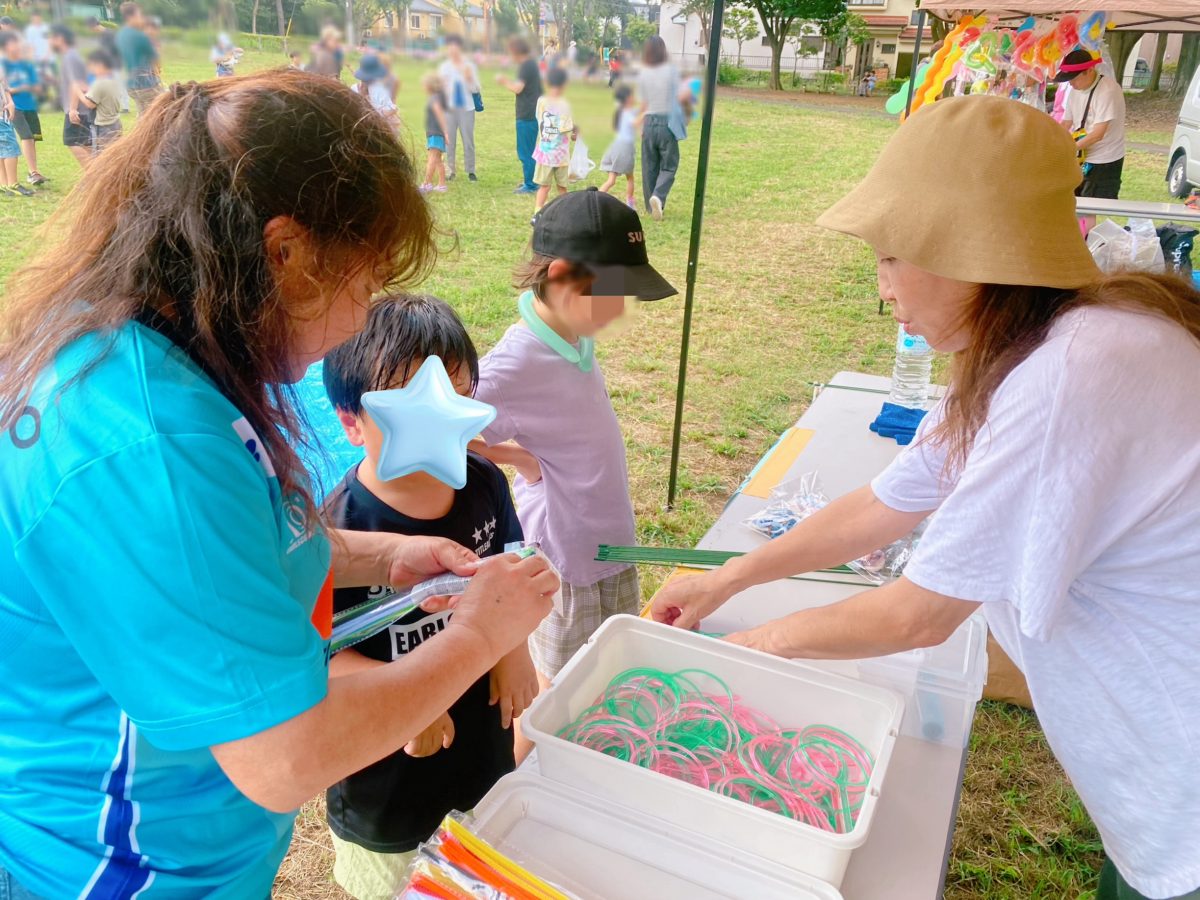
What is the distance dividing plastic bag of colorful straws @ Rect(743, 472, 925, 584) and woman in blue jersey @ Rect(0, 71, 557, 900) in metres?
1.06

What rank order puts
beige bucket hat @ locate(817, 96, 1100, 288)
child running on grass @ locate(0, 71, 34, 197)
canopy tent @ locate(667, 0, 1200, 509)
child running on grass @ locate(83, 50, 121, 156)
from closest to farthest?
beige bucket hat @ locate(817, 96, 1100, 288), child running on grass @ locate(83, 50, 121, 156), canopy tent @ locate(667, 0, 1200, 509), child running on grass @ locate(0, 71, 34, 197)

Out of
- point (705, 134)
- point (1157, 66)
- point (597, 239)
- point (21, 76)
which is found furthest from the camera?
point (1157, 66)

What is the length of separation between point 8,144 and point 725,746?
24.2 ft

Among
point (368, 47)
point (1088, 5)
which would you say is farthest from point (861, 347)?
point (368, 47)

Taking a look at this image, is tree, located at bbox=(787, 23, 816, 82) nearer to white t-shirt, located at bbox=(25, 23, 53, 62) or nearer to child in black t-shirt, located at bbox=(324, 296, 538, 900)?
white t-shirt, located at bbox=(25, 23, 53, 62)

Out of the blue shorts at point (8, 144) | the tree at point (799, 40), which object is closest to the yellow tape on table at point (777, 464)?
the blue shorts at point (8, 144)

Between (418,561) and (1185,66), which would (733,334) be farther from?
(1185,66)

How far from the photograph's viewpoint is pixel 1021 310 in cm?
112

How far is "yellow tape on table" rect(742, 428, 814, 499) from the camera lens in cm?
226

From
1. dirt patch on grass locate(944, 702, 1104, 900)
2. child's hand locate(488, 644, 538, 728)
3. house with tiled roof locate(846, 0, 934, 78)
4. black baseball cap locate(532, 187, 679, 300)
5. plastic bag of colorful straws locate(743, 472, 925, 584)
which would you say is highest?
house with tiled roof locate(846, 0, 934, 78)

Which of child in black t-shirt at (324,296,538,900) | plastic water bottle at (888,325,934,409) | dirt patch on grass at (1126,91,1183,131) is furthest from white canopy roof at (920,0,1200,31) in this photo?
dirt patch on grass at (1126,91,1183,131)

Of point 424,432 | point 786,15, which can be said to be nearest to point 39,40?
point 424,432

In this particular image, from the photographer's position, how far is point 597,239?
78.3 inches

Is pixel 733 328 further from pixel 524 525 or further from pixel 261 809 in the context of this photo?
pixel 261 809
